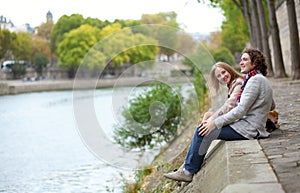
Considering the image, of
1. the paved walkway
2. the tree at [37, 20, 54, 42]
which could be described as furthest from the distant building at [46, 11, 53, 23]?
the paved walkway

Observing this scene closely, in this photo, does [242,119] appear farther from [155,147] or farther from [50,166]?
[50,166]

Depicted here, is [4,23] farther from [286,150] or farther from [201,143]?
[286,150]

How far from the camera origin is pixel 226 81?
7141 millimetres

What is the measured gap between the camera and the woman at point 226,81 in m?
6.95

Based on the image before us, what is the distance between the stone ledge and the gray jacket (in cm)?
19

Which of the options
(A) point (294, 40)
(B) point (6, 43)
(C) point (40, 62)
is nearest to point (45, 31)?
(C) point (40, 62)

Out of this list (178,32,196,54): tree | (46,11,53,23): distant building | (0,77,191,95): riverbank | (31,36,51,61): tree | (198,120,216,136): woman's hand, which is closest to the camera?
(198,120,216,136): woman's hand

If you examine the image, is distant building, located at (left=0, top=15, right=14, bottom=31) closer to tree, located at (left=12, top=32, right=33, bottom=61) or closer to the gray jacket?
tree, located at (left=12, top=32, right=33, bottom=61)

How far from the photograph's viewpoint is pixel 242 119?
21.8ft

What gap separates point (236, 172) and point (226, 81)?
1991mm

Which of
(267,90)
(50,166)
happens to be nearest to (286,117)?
(267,90)

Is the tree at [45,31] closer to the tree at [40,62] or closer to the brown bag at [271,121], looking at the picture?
the tree at [40,62]

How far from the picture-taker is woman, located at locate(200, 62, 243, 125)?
6949 millimetres

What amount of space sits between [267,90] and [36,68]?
92887 mm
